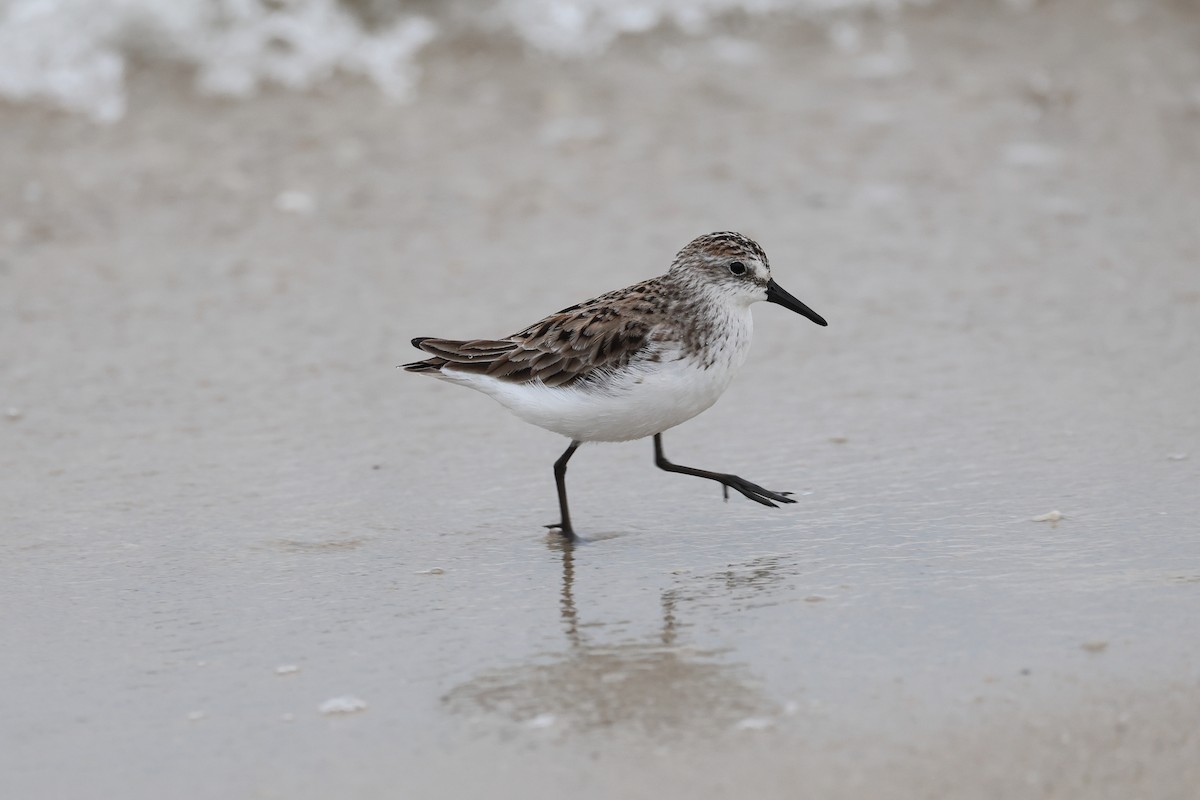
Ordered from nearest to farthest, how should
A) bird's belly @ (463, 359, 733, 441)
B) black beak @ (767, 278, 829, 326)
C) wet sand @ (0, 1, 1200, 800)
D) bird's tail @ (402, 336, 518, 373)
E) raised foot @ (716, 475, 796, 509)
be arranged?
wet sand @ (0, 1, 1200, 800)
bird's belly @ (463, 359, 733, 441)
raised foot @ (716, 475, 796, 509)
bird's tail @ (402, 336, 518, 373)
black beak @ (767, 278, 829, 326)

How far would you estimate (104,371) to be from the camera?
671 centimetres

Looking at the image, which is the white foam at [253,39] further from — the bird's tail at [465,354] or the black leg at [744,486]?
the black leg at [744,486]

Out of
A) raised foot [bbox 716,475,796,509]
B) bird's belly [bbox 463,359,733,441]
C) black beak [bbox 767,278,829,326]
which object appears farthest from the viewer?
black beak [bbox 767,278,829,326]

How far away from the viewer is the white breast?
5137mm

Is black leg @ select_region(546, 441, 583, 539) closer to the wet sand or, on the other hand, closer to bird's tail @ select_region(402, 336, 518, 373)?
the wet sand

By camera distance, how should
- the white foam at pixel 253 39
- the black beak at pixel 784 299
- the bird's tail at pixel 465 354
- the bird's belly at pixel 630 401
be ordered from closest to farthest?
the bird's belly at pixel 630 401, the bird's tail at pixel 465 354, the black beak at pixel 784 299, the white foam at pixel 253 39

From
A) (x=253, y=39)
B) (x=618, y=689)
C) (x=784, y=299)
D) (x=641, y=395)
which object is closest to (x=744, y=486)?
(x=641, y=395)

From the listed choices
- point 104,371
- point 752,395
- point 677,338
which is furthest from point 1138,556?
point 104,371

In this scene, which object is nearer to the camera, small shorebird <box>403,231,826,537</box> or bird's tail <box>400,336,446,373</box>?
small shorebird <box>403,231,826,537</box>

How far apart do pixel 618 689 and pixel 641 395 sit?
1304mm

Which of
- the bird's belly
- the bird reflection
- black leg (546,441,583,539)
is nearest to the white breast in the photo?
the bird's belly

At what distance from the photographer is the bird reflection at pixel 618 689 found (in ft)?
12.8

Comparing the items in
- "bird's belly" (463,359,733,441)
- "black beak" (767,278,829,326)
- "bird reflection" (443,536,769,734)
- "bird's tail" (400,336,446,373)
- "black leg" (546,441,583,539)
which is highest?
"black beak" (767,278,829,326)

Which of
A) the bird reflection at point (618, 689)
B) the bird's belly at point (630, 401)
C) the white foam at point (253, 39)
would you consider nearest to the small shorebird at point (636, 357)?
the bird's belly at point (630, 401)
